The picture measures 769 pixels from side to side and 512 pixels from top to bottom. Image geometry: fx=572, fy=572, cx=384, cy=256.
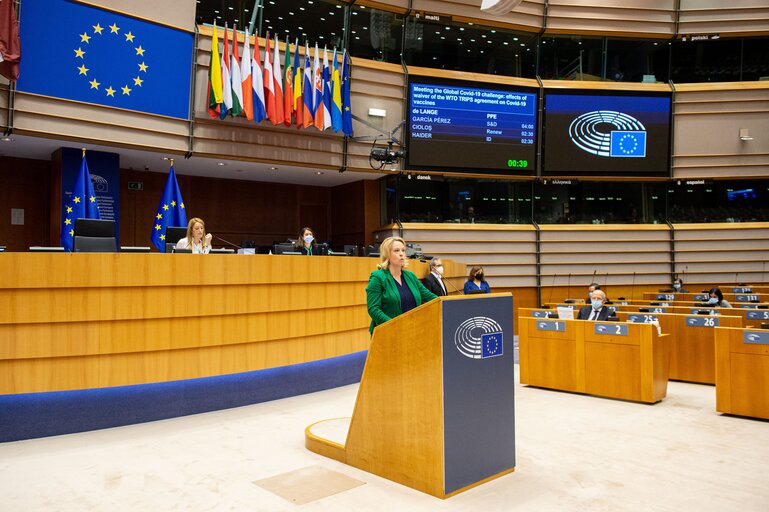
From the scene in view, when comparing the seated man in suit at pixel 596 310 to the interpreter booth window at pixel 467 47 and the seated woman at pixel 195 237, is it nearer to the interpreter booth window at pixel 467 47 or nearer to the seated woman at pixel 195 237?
the seated woman at pixel 195 237

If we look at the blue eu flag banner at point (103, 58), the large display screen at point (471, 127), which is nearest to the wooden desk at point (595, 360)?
the large display screen at point (471, 127)

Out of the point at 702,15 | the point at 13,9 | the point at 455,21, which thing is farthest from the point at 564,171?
the point at 13,9

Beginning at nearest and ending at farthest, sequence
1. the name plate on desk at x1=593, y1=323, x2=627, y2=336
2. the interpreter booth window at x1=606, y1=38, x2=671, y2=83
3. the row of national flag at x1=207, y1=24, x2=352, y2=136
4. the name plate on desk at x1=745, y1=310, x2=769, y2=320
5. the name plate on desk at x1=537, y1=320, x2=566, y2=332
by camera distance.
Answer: the name plate on desk at x1=593, y1=323, x2=627, y2=336 → the name plate on desk at x1=537, y1=320, x2=566, y2=332 → the name plate on desk at x1=745, y1=310, x2=769, y2=320 → the row of national flag at x1=207, y1=24, x2=352, y2=136 → the interpreter booth window at x1=606, y1=38, x2=671, y2=83

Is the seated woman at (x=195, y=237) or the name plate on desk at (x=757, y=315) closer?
the seated woman at (x=195, y=237)

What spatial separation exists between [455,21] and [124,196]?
775 cm

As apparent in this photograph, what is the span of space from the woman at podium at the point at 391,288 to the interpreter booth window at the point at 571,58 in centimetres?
1083

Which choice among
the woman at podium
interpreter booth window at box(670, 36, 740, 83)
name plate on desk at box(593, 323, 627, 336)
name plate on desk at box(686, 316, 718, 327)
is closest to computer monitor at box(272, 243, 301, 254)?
the woman at podium

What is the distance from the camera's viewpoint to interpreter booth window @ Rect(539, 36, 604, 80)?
13.2 m

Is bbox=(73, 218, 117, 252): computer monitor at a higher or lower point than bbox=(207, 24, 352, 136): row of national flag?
lower

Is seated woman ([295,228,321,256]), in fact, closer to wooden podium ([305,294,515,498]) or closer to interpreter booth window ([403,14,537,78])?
wooden podium ([305,294,515,498])

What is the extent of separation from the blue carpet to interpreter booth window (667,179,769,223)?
11135mm

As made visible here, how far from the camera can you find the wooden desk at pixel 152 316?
4.18 metres

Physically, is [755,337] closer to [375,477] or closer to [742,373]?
[742,373]

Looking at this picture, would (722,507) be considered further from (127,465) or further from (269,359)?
(269,359)
